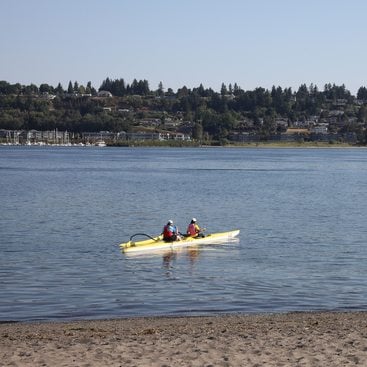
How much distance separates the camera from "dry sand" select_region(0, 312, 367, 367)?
15.9 metres

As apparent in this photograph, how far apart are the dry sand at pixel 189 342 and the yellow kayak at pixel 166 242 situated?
13885 millimetres

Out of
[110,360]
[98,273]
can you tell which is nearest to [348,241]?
[98,273]

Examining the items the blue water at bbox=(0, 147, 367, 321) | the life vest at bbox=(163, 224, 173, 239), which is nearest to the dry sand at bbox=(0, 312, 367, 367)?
the blue water at bbox=(0, 147, 367, 321)

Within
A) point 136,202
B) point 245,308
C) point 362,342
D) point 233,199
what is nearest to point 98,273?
point 245,308

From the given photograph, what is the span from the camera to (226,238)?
4038cm

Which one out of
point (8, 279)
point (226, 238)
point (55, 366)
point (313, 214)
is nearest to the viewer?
point (55, 366)

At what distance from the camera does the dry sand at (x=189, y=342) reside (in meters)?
15.9

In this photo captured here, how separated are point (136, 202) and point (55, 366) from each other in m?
49.2

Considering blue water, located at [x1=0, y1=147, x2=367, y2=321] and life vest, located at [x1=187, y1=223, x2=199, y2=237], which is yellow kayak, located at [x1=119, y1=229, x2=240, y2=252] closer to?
life vest, located at [x1=187, y1=223, x2=199, y2=237]

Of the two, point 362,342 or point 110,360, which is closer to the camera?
point 110,360

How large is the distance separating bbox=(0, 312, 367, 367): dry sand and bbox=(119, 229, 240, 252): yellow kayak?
45.6 feet

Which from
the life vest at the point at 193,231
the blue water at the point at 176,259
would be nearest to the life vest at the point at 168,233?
the blue water at the point at 176,259

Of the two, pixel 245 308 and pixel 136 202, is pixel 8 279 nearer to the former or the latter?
pixel 245 308

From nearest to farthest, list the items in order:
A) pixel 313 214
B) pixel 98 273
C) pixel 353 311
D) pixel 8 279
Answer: pixel 353 311
pixel 8 279
pixel 98 273
pixel 313 214
